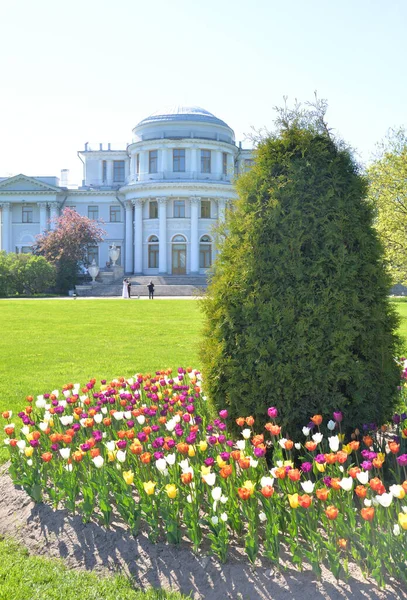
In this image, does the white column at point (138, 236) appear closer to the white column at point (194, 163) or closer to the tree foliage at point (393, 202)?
the white column at point (194, 163)

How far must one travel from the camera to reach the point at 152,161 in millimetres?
56250

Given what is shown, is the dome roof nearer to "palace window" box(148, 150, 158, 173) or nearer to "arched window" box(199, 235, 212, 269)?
"palace window" box(148, 150, 158, 173)

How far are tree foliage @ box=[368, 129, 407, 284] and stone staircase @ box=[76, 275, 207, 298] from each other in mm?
21661

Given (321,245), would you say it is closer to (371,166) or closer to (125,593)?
(125,593)

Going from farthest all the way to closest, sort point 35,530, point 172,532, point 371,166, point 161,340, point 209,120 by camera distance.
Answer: point 209,120 < point 371,166 < point 161,340 < point 35,530 < point 172,532

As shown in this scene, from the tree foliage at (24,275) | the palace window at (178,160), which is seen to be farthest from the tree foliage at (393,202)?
the palace window at (178,160)

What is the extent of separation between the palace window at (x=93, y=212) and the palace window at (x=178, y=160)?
10.1 meters

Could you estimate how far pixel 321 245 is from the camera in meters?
4.35

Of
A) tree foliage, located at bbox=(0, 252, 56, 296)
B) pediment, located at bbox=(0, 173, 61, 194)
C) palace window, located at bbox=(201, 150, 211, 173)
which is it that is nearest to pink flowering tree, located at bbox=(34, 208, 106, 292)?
tree foliage, located at bbox=(0, 252, 56, 296)

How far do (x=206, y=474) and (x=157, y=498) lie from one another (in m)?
0.36

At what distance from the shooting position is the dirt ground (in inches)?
119

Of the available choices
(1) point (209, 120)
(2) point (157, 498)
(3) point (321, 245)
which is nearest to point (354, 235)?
(3) point (321, 245)

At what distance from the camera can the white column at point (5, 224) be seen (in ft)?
194

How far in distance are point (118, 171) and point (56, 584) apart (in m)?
61.3
